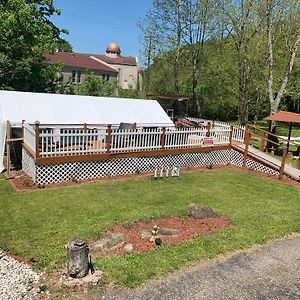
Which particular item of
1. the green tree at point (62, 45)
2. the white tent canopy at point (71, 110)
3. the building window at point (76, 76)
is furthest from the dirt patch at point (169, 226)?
the building window at point (76, 76)

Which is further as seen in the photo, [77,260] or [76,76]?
[76,76]

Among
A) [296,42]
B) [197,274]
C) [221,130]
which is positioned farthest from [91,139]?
[296,42]

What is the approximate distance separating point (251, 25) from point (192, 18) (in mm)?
7141

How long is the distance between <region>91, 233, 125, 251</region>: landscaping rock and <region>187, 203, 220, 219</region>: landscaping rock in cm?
224

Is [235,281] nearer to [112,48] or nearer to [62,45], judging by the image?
[62,45]

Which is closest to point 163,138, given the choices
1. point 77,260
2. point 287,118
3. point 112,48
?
point 287,118

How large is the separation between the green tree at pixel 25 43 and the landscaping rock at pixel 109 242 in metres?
17.7

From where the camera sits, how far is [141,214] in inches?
325

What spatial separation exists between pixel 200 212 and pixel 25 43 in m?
18.6

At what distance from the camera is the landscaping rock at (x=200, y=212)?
26.9 feet

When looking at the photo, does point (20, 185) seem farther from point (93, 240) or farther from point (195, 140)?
point (195, 140)

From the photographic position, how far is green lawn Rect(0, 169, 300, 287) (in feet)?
19.9

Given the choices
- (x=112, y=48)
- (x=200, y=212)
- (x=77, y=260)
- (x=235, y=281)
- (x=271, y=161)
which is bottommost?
(x=235, y=281)

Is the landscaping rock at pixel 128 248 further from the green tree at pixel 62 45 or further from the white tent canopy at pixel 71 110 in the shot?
the green tree at pixel 62 45
